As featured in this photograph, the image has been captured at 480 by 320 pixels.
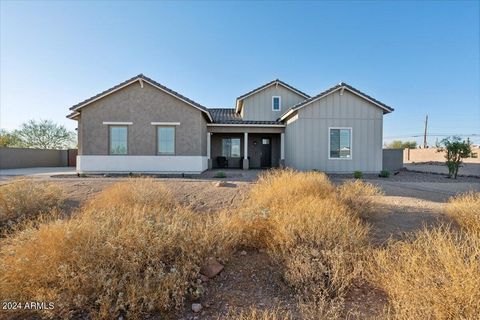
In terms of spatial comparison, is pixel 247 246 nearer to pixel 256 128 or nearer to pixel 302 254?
pixel 302 254

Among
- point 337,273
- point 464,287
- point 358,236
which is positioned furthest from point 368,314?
point 358,236

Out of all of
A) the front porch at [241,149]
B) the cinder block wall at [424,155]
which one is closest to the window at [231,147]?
the front porch at [241,149]

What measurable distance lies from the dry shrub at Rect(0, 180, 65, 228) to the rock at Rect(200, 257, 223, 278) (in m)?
4.30

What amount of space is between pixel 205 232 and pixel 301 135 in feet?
38.6

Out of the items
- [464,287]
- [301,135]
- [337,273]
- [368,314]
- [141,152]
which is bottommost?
[368,314]

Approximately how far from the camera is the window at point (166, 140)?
1397 centimetres

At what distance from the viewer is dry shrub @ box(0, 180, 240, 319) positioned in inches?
116

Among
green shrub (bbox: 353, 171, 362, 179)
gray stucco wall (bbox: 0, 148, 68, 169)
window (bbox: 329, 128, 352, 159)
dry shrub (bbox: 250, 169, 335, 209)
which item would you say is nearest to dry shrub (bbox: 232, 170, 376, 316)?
dry shrub (bbox: 250, 169, 335, 209)

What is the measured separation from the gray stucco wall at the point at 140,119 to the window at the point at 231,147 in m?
6.28

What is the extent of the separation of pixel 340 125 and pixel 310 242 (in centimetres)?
1221

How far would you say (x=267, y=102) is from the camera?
64.1ft

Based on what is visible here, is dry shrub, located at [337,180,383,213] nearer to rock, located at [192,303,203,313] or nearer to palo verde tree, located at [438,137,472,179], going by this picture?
rock, located at [192,303,203,313]

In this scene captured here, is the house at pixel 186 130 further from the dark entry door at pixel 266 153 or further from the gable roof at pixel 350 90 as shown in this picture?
the dark entry door at pixel 266 153

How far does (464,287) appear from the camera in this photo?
→ 2.55 meters
